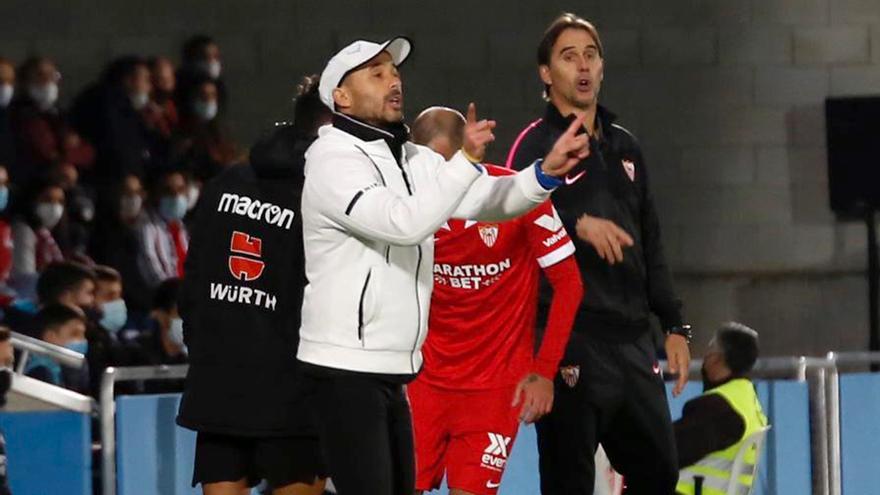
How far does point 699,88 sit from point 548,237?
717 cm

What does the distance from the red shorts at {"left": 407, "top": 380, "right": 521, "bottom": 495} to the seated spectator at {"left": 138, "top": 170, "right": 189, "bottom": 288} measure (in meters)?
4.48

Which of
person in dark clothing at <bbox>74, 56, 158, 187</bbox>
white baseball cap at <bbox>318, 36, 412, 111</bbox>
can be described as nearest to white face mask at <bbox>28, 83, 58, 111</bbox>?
person in dark clothing at <bbox>74, 56, 158, 187</bbox>

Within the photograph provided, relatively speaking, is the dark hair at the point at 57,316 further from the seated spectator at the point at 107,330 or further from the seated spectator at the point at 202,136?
the seated spectator at the point at 202,136

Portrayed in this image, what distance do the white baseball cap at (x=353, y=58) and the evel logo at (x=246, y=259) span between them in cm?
60

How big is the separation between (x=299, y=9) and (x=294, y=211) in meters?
7.03

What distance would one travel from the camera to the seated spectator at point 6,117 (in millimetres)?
9797

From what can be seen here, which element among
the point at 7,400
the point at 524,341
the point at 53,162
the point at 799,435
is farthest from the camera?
the point at 53,162

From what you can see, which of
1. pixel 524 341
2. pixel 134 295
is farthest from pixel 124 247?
pixel 524 341

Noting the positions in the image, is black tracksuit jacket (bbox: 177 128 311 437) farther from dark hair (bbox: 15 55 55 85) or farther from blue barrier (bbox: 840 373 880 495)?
dark hair (bbox: 15 55 55 85)

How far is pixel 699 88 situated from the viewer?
1251cm

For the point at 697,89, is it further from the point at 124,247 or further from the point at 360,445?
the point at 360,445

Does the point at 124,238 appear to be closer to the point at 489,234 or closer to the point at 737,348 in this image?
the point at 737,348

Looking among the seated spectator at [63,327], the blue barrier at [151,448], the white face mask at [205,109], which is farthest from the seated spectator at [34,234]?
the blue barrier at [151,448]

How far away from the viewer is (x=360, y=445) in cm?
470
